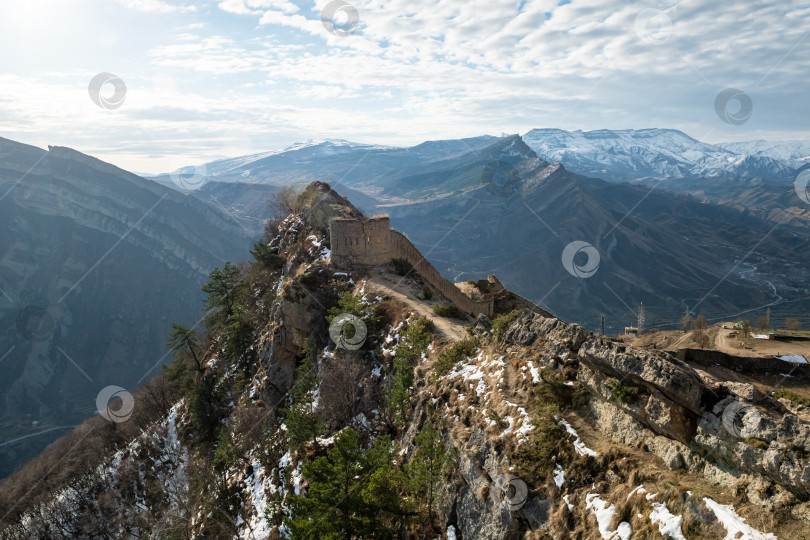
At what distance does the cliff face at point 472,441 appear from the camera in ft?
34.2

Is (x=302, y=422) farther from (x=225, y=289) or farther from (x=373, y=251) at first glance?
(x=225, y=289)

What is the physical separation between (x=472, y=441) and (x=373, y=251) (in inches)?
1053

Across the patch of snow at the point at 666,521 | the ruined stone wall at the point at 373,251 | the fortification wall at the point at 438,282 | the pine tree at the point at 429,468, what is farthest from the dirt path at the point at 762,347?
the patch of snow at the point at 666,521

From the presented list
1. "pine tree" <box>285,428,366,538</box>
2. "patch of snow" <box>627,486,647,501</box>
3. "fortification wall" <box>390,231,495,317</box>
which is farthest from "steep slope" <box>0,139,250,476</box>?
"patch of snow" <box>627,486,647,501</box>

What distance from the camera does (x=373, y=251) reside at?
4156 centimetres

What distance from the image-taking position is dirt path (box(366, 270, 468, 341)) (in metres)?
28.1

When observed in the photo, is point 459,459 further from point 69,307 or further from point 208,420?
point 69,307

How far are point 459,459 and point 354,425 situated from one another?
10308 millimetres

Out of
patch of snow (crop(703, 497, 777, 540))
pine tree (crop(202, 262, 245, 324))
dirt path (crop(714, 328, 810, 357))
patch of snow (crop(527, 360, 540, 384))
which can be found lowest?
dirt path (crop(714, 328, 810, 357))

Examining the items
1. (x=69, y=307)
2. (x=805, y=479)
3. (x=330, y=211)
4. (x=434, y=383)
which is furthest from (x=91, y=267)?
(x=805, y=479)

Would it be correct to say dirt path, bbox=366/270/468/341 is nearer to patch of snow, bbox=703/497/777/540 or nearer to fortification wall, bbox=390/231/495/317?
fortification wall, bbox=390/231/495/317

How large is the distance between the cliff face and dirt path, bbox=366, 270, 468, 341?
29cm

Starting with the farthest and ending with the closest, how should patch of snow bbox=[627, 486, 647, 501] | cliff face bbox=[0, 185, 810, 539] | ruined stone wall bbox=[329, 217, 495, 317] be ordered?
ruined stone wall bbox=[329, 217, 495, 317] → patch of snow bbox=[627, 486, 647, 501] → cliff face bbox=[0, 185, 810, 539]

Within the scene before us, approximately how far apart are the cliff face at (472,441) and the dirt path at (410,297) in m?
0.29
